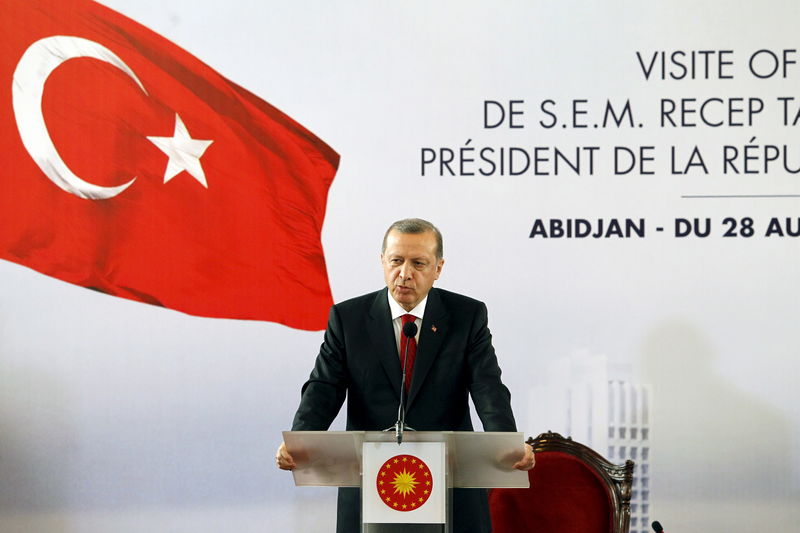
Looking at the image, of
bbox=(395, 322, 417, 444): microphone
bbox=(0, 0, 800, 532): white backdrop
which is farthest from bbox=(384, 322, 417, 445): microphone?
bbox=(0, 0, 800, 532): white backdrop

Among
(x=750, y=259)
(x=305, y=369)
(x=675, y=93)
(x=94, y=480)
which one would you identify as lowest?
(x=94, y=480)

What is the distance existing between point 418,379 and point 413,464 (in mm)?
471

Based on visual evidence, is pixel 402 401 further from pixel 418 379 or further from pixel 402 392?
pixel 418 379

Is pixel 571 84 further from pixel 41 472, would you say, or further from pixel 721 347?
pixel 41 472

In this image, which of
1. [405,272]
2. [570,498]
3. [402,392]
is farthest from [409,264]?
[570,498]

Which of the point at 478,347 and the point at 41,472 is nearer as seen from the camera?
the point at 478,347

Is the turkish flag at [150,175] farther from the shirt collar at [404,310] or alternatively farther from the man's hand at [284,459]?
the man's hand at [284,459]

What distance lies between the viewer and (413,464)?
265cm

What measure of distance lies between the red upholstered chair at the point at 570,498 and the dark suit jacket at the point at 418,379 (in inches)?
31.4

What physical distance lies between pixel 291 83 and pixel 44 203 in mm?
1291

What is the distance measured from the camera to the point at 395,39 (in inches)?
189

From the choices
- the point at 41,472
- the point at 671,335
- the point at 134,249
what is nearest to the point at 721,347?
the point at 671,335

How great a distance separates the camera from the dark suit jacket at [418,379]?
10.3 ft

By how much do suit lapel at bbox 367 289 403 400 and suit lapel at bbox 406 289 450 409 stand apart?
57 mm
